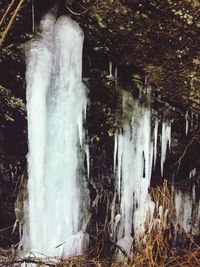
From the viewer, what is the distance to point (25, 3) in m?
2.47

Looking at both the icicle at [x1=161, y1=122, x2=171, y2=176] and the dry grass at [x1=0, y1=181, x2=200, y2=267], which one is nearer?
the icicle at [x1=161, y1=122, x2=171, y2=176]

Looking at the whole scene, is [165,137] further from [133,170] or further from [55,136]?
[55,136]

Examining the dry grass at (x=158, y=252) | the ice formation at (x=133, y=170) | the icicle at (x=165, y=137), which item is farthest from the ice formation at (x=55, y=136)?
the icicle at (x=165, y=137)

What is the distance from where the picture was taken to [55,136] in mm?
2840

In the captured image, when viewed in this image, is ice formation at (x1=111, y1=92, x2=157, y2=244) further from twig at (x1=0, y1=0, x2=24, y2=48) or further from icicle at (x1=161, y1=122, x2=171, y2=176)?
twig at (x1=0, y1=0, x2=24, y2=48)

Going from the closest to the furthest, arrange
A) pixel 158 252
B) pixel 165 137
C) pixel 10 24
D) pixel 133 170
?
pixel 10 24 → pixel 165 137 → pixel 133 170 → pixel 158 252

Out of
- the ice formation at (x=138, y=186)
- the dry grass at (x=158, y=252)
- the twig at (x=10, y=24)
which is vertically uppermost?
the twig at (x=10, y=24)

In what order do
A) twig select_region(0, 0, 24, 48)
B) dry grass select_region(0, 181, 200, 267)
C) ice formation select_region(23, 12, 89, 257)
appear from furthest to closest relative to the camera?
dry grass select_region(0, 181, 200, 267)
ice formation select_region(23, 12, 89, 257)
twig select_region(0, 0, 24, 48)

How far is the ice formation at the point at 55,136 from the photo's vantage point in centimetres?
264

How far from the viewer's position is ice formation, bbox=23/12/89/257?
8.68ft

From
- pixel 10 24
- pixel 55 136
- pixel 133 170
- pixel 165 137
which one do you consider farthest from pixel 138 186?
pixel 10 24

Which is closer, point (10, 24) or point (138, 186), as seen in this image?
point (10, 24)

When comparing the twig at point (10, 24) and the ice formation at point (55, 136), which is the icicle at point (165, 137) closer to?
the ice formation at point (55, 136)

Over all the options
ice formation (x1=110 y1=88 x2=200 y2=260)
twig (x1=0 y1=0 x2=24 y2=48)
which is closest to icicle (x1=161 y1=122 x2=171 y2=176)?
ice formation (x1=110 y1=88 x2=200 y2=260)
